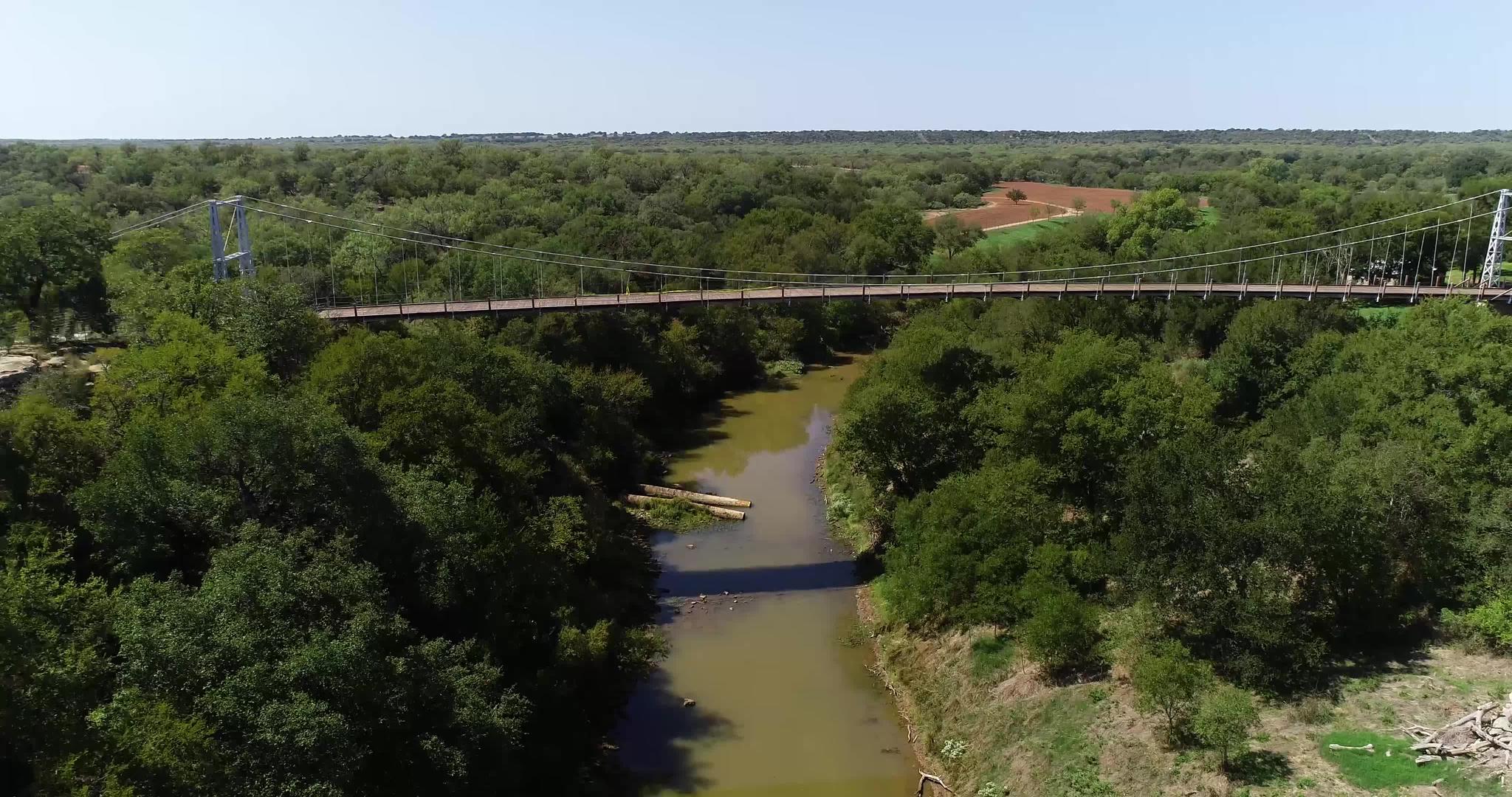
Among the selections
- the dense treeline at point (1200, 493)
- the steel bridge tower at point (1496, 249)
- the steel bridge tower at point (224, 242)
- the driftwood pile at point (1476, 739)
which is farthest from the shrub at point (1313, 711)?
the steel bridge tower at point (224, 242)

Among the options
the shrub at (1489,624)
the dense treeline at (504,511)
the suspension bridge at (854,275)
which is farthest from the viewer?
the suspension bridge at (854,275)

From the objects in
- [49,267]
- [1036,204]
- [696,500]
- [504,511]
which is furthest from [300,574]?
[1036,204]

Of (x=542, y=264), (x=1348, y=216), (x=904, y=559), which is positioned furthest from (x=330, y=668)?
(x=1348, y=216)

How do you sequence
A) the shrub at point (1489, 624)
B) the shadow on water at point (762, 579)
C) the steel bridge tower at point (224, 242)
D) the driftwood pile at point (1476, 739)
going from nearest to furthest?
the driftwood pile at point (1476, 739)
the shrub at point (1489, 624)
the shadow on water at point (762, 579)
the steel bridge tower at point (224, 242)

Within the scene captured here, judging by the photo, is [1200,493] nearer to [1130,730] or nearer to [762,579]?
[1130,730]

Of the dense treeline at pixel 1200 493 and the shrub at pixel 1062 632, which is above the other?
the dense treeline at pixel 1200 493

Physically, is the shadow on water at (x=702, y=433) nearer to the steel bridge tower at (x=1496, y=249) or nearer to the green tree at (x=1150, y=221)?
the green tree at (x=1150, y=221)
